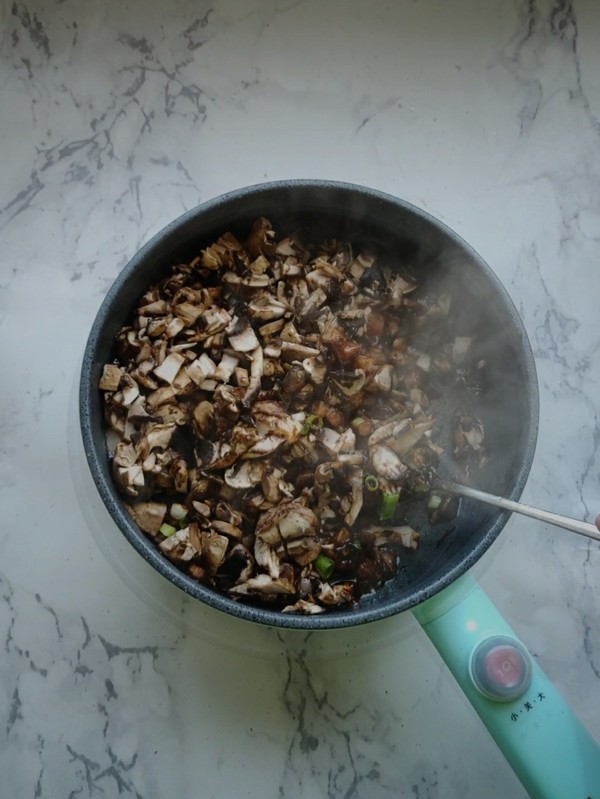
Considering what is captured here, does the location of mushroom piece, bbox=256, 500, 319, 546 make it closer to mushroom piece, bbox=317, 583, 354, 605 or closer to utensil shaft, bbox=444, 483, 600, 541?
mushroom piece, bbox=317, 583, 354, 605

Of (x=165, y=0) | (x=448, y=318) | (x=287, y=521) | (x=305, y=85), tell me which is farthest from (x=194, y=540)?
(x=165, y=0)

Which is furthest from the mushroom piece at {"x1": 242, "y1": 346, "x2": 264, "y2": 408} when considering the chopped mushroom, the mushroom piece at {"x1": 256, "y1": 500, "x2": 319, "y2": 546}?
the mushroom piece at {"x1": 256, "y1": 500, "x2": 319, "y2": 546}

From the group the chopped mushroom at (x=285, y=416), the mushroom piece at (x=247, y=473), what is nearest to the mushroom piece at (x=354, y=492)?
the chopped mushroom at (x=285, y=416)

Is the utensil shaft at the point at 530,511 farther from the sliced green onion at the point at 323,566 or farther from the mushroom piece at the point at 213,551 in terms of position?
the mushroom piece at the point at 213,551

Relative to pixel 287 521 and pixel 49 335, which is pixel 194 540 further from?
pixel 49 335

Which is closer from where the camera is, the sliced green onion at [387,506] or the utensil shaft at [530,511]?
the utensil shaft at [530,511]
